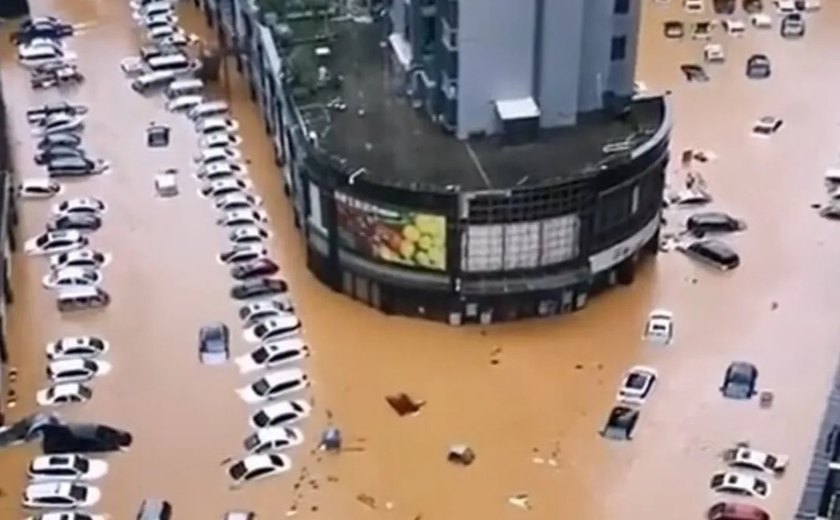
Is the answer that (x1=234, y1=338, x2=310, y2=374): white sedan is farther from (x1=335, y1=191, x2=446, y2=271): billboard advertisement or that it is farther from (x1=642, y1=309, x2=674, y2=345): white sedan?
(x1=642, y1=309, x2=674, y2=345): white sedan

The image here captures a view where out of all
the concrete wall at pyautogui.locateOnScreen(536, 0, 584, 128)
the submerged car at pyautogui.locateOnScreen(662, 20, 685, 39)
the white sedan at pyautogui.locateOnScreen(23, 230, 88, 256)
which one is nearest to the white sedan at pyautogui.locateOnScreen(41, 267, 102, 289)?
the white sedan at pyautogui.locateOnScreen(23, 230, 88, 256)

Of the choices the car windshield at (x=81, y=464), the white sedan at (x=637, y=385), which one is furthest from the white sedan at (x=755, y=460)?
the car windshield at (x=81, y=464)

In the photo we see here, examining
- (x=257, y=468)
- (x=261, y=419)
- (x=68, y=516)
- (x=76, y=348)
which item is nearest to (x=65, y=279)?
(x=76, y=348)

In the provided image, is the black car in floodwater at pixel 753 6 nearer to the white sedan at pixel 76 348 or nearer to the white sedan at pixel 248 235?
the white sedan at pixel 248 235

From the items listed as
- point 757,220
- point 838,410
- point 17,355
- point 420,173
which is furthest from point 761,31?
point 17,355

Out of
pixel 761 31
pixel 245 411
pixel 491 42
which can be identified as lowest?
pixel 245 411

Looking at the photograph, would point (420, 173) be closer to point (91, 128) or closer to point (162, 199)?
point (162, 199)
